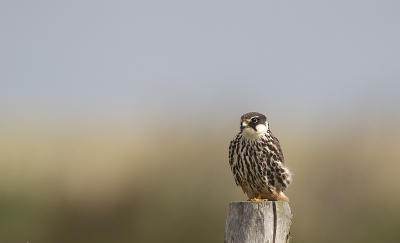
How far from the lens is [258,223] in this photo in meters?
4.69

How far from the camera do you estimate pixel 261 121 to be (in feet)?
20.9

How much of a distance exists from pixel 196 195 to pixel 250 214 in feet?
14.0

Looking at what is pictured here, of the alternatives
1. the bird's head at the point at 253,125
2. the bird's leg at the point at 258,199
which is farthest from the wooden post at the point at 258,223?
the bird's head at the point at 253,125

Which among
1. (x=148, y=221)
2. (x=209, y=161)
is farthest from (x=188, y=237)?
(x=209, y=161)

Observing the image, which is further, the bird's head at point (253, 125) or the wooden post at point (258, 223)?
the bird's head at point (253, 125)

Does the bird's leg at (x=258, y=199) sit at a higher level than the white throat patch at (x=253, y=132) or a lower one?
lower

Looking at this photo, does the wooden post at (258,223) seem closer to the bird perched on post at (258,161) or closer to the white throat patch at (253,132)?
the bird perched on post at (258,161)

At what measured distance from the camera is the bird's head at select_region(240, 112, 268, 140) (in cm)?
626

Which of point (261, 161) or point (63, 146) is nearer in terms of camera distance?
point (261, 161)

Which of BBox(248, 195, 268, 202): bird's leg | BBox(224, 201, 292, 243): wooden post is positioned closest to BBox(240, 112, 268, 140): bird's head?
BBox(248, 195, 268, 202): bird's leg

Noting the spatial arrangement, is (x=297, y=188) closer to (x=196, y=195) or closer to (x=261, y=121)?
(x=196, y=195)

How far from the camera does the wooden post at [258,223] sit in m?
4.68

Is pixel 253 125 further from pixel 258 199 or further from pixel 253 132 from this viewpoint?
pixel 258 199

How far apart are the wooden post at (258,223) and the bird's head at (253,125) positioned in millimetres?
1636
